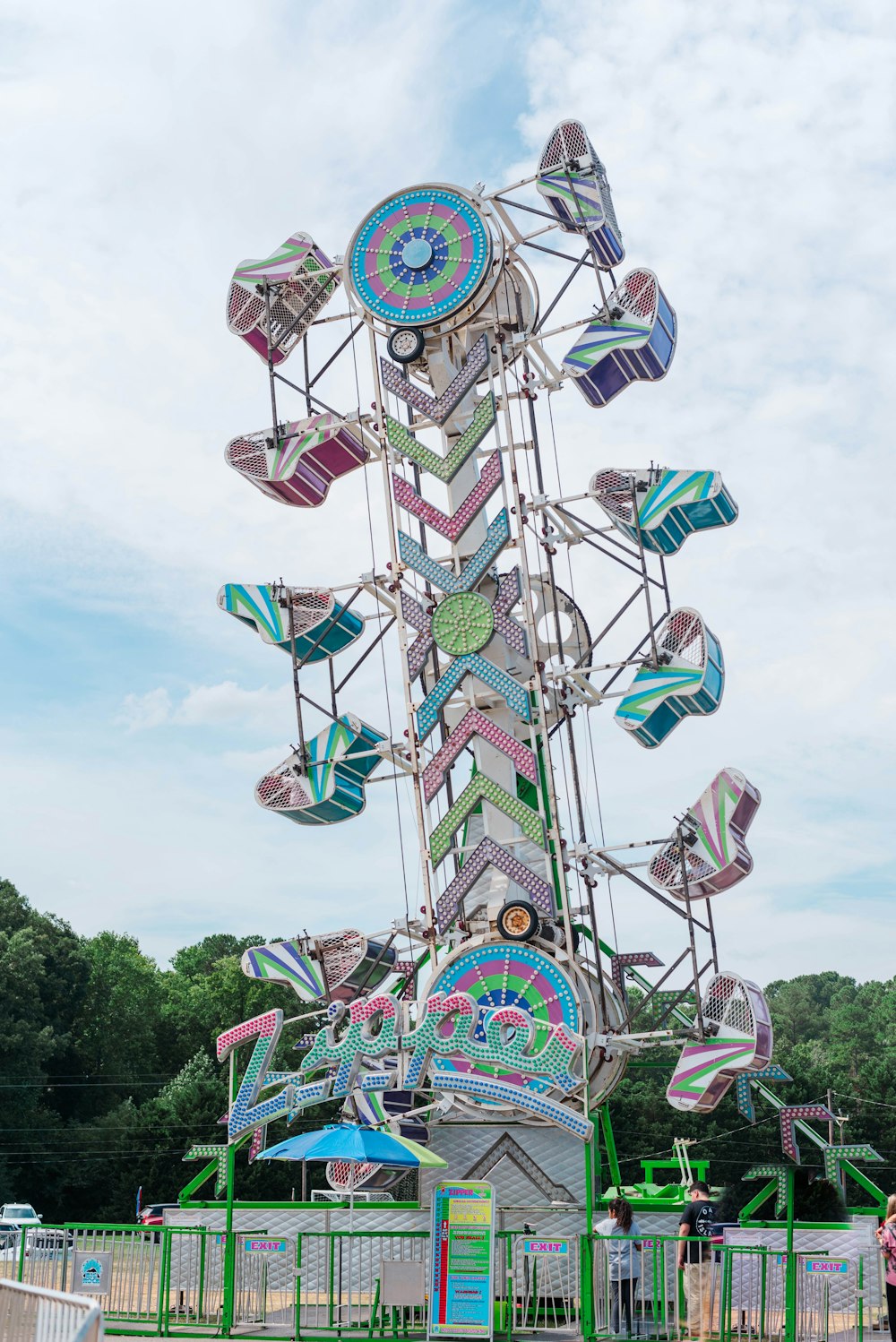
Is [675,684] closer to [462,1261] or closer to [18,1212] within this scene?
[462,1261]

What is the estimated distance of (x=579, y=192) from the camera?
2133 cm

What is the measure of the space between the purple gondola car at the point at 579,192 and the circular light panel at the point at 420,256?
1.12 metres

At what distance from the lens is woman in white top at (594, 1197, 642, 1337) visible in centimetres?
1459

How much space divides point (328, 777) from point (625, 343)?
7235 mm

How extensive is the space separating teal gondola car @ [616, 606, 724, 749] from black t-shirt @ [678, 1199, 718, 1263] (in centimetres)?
616

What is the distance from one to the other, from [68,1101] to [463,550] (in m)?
35.5

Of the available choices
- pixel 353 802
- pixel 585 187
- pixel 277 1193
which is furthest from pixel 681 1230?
pixel 277 1193

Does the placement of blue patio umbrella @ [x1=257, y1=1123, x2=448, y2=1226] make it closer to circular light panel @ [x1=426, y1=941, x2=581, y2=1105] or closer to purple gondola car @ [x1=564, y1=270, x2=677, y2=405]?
circular light panel @ [x1=426, y1=941, x2=581, y2=1105]

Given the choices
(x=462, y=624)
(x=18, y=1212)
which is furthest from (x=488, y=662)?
(x=18, y=1212)

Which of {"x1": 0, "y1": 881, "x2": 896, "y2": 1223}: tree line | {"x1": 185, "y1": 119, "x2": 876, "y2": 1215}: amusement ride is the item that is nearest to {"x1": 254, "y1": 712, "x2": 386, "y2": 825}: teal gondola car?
{"x1": 185, "y1": 119, "x2": 876, "y2": 1215}: amusement ride

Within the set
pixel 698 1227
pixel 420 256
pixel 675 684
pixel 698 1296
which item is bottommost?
pixel 698 1296

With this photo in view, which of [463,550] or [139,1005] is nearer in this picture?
[463,550]

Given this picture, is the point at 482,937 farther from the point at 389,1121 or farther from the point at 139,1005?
the point at 139,1005

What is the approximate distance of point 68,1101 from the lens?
1972 inches
